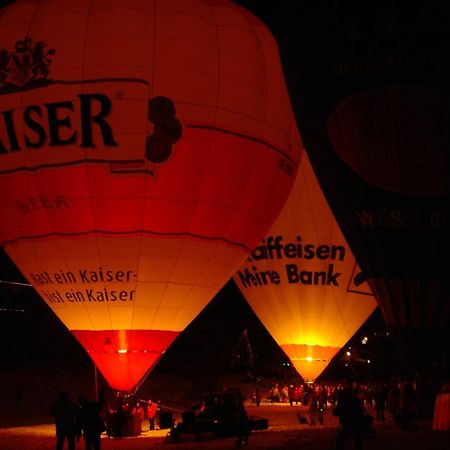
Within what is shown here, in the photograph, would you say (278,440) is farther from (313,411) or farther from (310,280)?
(310,280)

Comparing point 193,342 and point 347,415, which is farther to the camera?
point 193,342

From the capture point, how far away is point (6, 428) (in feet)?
43.9

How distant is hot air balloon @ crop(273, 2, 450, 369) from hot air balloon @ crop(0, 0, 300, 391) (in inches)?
64.1

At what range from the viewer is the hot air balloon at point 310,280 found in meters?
14.9

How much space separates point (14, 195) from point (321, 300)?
5.87 m

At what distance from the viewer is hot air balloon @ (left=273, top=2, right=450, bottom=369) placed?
9.09 meters

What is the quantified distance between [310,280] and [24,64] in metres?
6.22

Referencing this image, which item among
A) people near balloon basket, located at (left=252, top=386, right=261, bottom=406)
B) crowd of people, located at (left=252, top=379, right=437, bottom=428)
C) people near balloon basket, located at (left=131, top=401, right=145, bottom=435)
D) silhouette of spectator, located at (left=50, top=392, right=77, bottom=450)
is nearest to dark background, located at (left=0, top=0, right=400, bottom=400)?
people near balloon basket, located at (left=252, top=386, right=261, bottom=406)

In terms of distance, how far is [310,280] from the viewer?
1509 centimetres

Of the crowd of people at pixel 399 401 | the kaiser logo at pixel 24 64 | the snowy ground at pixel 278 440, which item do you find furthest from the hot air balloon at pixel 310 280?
the kaiser logo at pixel 24 64

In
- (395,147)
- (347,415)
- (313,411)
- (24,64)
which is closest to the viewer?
(347,415)

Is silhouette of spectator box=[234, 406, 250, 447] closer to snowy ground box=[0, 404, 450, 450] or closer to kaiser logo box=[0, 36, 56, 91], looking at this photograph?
snowy ground box=[0, 404, 450, 450]

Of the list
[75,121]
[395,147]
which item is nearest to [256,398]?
[75,121]

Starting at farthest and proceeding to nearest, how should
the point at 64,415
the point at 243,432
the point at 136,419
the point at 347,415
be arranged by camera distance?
1. the point at 136,419
2. the point at 243,432
3. the point at 64,415
4. the point at 347,415
